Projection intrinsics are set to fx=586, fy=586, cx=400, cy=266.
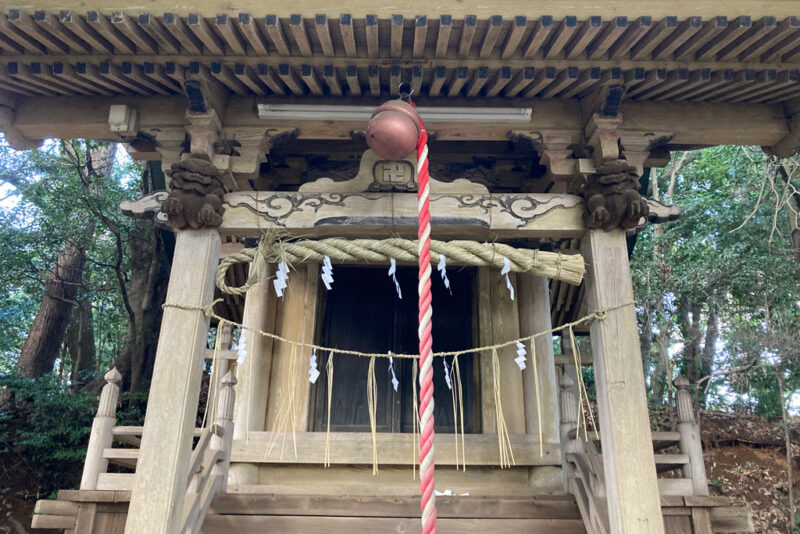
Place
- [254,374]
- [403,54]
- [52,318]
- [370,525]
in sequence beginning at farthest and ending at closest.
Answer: [52,318] < [254,374] < [370,525] < [403,54]

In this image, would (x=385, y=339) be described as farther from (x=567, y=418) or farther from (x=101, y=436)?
(x=101, y=436)

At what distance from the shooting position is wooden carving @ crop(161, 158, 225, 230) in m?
4.00

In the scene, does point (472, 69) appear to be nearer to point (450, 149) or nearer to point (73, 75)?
point (450, 149)

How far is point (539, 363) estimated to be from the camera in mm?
5539

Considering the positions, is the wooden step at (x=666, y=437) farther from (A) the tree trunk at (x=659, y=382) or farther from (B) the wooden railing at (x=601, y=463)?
(A) the tree trunk at (x=659, y=382)

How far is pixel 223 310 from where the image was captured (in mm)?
6590

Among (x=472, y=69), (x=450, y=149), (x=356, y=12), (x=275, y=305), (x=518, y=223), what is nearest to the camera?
(x=356, y=12)

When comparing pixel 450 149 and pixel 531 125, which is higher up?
pixel 450 149

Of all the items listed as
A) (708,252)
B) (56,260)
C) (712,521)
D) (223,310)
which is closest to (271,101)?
(223,310)

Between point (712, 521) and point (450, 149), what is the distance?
3734 millimetres

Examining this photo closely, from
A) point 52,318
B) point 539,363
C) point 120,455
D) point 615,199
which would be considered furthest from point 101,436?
point 52,318

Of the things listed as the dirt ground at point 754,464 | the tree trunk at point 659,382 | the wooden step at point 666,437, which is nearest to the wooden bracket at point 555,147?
the wooden step at point 666,437

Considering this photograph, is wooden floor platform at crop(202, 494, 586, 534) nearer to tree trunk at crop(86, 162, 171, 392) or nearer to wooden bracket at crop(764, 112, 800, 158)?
wooden bracket at crop(764, 112, 800, 158)

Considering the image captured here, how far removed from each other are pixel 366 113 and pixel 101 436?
3251 mm
